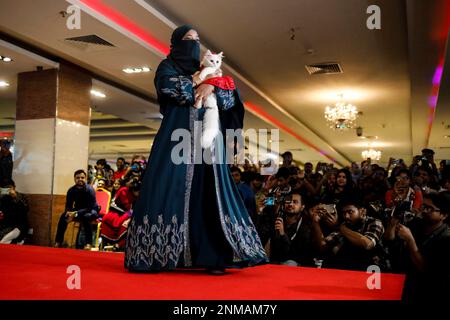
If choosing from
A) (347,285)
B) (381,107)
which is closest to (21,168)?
(347,285)

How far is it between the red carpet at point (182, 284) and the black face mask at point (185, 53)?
1132 millimetres

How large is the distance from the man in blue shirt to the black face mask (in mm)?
4166

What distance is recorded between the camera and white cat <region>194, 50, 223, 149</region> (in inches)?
98.9

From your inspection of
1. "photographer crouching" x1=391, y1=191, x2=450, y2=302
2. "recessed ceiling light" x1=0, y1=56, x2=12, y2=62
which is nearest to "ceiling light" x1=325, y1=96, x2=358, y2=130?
"recessed ceiling light" x1=0, y1=56, x2=12, y2=62

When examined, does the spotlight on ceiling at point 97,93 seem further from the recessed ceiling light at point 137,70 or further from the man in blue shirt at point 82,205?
the man in blue shirt at point 82,205

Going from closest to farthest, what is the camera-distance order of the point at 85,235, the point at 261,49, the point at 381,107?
the point at 85,235 → the point at 261,49 → the point at 381,107

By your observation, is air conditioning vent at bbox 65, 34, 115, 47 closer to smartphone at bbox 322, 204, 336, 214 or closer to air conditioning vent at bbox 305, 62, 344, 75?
air conditioning vent at bbox 305, 62, 344, 75

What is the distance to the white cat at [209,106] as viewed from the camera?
2.51 meters

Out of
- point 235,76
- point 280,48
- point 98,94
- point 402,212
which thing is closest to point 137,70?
point 235,76

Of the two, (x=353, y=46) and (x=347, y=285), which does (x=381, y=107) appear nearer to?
(x=353, y=46)

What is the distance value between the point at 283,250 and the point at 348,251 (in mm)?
500

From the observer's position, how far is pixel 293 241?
338 cm

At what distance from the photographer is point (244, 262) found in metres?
2.39
